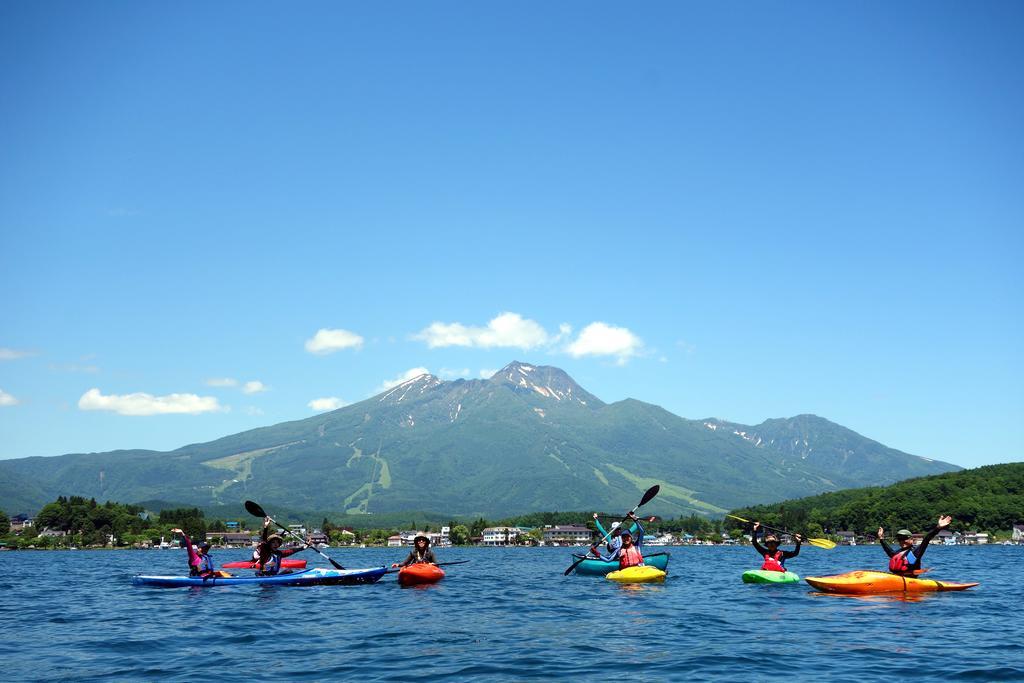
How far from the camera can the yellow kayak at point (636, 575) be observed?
37.3 metres

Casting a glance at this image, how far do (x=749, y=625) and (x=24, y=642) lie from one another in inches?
773

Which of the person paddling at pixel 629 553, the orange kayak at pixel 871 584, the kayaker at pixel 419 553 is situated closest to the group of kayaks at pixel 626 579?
the orange kayak at pixel 871 584

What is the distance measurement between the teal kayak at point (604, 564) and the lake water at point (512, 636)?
6.96 m

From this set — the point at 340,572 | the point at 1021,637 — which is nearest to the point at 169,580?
the point at 340,572

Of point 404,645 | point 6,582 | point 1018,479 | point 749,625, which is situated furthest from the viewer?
point 1018,479

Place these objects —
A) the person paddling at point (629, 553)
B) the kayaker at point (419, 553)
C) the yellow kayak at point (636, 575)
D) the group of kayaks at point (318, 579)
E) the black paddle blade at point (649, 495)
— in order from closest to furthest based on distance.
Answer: the group of kayaks at point (318, 579) → the yellow kayak at point (636, 575) → the kayaker at point (419, 553) → the person paddling at point (629, 553) → the black paddle blade at point (649, 495)

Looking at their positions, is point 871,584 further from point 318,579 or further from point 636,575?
point 318,579

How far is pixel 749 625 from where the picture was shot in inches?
911

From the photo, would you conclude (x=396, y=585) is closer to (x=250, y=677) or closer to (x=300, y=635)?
(x=300, y=635)

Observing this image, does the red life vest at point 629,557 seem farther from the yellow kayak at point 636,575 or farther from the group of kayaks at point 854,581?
the group of kayaks at point 854,581

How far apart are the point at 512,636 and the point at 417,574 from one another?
15635 mm

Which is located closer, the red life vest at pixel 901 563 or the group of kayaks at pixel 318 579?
the red life vest at pixel 901 563

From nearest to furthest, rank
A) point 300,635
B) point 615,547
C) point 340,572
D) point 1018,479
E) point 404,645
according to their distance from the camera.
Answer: point 404,645, point 300,635, point 340,572, point 615,547, point 1018,479

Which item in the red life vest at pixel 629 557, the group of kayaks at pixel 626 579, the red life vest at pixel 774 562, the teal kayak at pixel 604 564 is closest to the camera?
the group of kayaks at pixel 626 579
